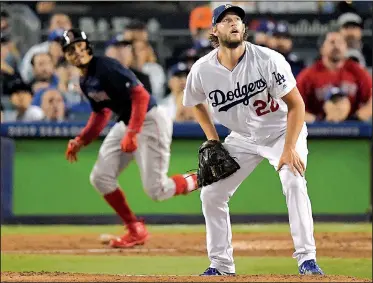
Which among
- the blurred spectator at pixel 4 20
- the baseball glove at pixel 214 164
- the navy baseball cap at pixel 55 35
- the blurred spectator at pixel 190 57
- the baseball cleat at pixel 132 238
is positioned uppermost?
the blurred spectator at pixel 4 20

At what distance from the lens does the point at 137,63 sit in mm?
12047

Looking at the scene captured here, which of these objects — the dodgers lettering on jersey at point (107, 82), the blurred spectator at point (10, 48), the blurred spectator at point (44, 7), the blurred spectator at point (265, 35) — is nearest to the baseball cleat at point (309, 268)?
the dodgers lettering on jersey at point (107, 82)

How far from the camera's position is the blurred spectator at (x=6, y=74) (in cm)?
1208

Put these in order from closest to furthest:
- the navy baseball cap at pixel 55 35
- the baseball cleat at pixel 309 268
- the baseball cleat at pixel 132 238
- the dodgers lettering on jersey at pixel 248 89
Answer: the baseball cleat at pixel 309 268 < the dodgers lettering on jersey at pixel 248 89 < the baseball cleat at pixel 132 238 < the navy baseball cap at pixel 55 35

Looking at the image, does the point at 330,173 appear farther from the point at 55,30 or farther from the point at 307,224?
the point at 307,224

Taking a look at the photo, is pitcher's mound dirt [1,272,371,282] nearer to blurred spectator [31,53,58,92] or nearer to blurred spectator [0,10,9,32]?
blurred spectator [31,53,58,92]

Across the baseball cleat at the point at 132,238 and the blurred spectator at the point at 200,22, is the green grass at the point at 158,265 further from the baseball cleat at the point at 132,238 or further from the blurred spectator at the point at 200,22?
the blurred spectator at the point at 200,22

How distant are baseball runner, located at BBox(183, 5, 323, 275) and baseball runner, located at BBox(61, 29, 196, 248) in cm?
226

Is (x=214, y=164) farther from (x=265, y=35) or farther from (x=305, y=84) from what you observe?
(x=265, y=35)

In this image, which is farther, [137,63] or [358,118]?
[137,63]

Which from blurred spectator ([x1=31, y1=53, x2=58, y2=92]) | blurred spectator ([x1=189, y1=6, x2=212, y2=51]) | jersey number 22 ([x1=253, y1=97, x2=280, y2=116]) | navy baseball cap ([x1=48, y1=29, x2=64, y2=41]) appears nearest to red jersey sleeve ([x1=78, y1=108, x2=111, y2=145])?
jersey number 22 ([x1=253, y1=97, x2=280, y2=116])

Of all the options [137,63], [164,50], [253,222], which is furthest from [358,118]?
[164,50]

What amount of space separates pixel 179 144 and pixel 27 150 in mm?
1862

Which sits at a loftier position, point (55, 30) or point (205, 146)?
point (55, 30)
